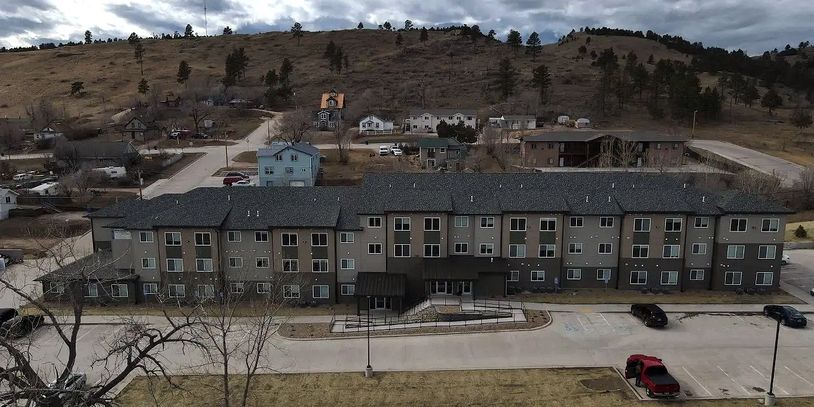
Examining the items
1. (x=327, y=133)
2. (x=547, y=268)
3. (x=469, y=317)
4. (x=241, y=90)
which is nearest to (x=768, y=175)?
(x=547, y=268)

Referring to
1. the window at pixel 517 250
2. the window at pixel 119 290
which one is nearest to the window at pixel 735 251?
the window at pixel 517 250

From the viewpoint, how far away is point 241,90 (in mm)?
148125

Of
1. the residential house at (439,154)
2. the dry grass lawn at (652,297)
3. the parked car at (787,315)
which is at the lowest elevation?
the dry grass lawn at (652,297)

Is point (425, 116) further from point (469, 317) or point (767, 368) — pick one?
point (767, 368)

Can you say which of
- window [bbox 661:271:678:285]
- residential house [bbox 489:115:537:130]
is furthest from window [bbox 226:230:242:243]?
residential house [bbox 489:115:537:130]

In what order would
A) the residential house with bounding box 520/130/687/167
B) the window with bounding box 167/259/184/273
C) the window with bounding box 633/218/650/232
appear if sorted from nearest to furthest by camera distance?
the window with bounding box 167/259/184/273 → the window with bounding box 633/218/650/232 → the residential house with bounding box 520/130/687/167

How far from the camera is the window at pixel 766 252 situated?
45.3m

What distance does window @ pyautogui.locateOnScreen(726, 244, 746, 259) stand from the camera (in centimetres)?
4538

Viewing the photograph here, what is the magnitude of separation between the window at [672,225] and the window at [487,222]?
13388 millimetres

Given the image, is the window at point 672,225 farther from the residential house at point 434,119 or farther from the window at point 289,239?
the residential house at point 434,119

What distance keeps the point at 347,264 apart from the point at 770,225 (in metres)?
33.0

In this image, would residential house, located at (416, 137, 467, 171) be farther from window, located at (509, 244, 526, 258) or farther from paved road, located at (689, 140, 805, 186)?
paved road, located at (689, 140, 805, 186)

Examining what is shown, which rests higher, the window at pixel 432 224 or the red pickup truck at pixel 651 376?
the window at pixel 432 224

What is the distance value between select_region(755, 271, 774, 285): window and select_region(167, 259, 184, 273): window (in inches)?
1769
